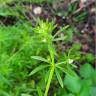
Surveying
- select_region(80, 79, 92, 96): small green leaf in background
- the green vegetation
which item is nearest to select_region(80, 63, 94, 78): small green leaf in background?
the green vegetation

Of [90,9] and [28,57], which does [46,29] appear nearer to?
[28,57]

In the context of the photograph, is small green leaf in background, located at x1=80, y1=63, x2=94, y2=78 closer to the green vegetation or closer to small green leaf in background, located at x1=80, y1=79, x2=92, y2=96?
the green vegetation

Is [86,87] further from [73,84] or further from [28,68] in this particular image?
[28,68]

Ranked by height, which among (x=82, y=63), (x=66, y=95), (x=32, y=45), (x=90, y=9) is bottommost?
(x=66, y=95)

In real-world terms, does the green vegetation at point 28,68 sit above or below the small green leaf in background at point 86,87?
above

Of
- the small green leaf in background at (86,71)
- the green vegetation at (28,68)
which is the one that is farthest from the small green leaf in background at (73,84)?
the small green leaf in background at (86,71)

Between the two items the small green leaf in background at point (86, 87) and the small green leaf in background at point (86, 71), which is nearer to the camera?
the small green leaf in background at point (86, 87)

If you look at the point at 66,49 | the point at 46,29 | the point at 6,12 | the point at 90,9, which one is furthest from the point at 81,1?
the point at 46,29

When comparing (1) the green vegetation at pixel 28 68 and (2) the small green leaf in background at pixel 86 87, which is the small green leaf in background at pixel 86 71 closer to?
(1) the green vegetation at pixel 28 68
